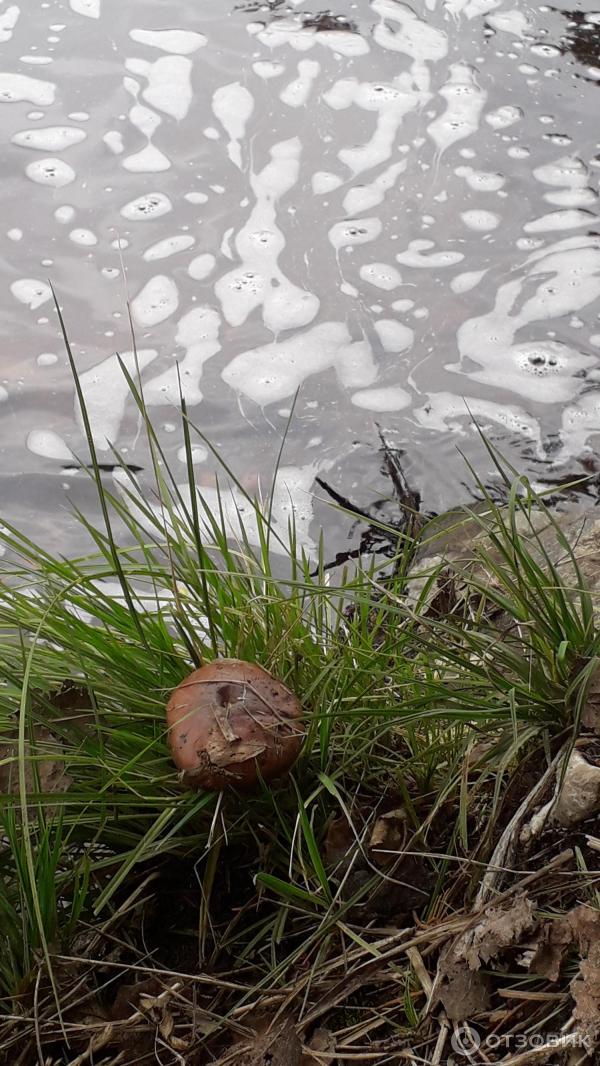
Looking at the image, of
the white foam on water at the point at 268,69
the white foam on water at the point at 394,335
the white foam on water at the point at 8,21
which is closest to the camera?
the white foam on water at the point at 394,335

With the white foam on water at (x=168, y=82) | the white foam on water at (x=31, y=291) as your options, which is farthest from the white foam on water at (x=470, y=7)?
the white foam on water at (x=31, y=291)

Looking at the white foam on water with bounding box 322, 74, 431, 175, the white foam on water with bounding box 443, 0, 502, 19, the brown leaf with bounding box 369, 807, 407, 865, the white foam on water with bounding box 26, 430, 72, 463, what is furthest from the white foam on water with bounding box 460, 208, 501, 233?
the brown leaf with bounding box 369, 807, 407, 865

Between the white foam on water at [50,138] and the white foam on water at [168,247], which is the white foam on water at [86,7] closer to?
the white foam on water at [50,138]

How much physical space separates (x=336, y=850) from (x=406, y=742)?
26cm

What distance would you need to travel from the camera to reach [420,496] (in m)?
3.17

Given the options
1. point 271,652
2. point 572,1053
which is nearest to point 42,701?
point 271,652

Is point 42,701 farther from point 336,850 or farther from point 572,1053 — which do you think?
point 572,1053

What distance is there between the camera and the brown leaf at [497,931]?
1239mm

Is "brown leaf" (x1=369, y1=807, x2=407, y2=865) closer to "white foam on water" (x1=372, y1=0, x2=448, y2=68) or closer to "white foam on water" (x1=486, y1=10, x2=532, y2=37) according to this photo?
"white foam on water" (x1=372, y1=0, x2=448, y2=68)

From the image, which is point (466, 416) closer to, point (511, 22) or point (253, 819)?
point (253, 819)

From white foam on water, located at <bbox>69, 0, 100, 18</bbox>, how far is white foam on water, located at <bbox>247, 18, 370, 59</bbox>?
2.64ft

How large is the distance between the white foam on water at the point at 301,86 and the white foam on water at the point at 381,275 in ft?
3.75

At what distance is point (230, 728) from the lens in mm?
1418

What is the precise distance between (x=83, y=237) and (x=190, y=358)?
81cm
